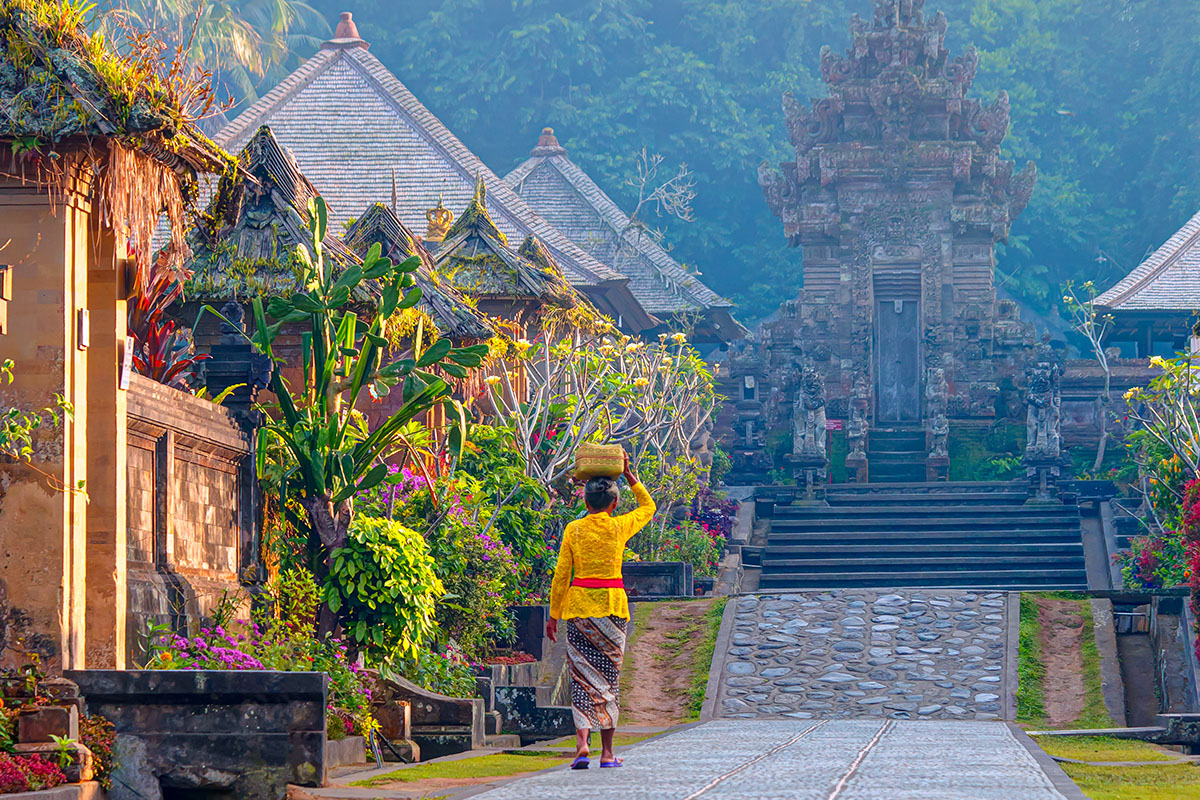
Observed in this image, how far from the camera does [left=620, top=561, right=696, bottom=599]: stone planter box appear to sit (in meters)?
19.2

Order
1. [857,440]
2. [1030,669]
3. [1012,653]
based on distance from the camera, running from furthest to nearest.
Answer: [857,440], [1012,653], [1030,669]

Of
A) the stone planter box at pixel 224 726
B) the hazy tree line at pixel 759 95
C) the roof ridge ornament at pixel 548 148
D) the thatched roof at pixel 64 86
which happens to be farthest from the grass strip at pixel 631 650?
the hazy tree line at pixel 759 95

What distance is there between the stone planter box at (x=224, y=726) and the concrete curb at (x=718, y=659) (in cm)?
629

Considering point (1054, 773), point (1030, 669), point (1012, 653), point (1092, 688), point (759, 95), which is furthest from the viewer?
point (759, 95)

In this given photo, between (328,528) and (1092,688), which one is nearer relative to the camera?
(328,528)

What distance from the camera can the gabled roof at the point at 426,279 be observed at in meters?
16.6

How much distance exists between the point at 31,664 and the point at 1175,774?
616 centimetres

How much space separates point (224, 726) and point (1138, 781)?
4.76 m

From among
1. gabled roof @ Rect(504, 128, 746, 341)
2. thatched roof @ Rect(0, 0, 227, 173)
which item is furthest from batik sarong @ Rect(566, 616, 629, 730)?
gabled roof @ Rect(504, 128, 746, 341)

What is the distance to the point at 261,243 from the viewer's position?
14656 mm

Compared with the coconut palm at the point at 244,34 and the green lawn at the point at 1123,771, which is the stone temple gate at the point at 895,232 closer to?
the coconut palm at the point at 244,34

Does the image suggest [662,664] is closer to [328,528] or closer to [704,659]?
[704,659]

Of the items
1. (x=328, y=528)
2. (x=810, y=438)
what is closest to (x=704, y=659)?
(x=328, y=528)

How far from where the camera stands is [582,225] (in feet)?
117
